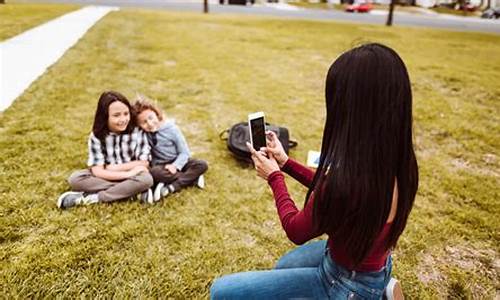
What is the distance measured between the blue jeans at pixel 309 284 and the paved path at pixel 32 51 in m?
4.79

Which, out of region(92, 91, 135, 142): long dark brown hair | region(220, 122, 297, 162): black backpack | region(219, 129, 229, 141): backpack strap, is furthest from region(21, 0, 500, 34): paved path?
region(92, 91, 135, 142): long dark brown hair

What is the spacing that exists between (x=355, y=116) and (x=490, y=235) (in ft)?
8.69

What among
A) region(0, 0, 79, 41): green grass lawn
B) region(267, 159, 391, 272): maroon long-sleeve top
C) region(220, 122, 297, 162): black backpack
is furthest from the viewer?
region(0, 0, 79, 41): green grass lawn

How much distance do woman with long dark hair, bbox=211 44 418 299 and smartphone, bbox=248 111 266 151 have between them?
57cm

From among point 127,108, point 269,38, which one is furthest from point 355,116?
point 269,38

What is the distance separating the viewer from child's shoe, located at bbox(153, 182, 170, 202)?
11.2 ft

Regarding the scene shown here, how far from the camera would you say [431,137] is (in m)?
5.33

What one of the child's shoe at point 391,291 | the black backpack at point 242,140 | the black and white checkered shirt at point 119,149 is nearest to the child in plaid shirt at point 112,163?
the black and white checkered shirt at point 119,149

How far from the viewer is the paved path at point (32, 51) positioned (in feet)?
20.2

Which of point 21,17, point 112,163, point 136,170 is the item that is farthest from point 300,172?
→ point 21,17

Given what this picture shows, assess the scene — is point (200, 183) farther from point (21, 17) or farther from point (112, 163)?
point (21, 17)

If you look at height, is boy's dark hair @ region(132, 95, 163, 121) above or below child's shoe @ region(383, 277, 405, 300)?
above

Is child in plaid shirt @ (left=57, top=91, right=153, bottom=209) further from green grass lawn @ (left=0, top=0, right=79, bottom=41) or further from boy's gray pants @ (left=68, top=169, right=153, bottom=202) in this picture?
green grass lawn @ (left=0, top=0, right=79, bottom=41)

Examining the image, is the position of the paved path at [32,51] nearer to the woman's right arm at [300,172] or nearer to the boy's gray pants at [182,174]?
the boy's gray pants at [182,174]
